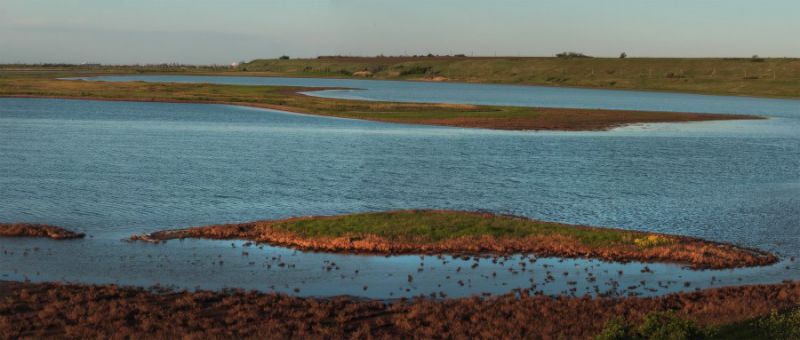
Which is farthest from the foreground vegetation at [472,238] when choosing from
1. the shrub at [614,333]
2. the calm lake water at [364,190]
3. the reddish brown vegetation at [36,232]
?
the shrub at [614,333]

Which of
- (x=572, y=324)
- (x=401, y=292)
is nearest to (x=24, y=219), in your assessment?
(x=401, y=292)

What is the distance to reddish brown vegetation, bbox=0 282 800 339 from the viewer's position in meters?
25.6

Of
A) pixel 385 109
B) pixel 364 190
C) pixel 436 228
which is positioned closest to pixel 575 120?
pixel 385 109

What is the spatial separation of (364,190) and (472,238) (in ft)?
53.4

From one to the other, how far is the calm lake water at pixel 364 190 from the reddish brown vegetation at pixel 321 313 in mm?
2347

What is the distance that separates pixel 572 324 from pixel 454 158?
47.8m

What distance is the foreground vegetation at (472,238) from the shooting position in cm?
3812

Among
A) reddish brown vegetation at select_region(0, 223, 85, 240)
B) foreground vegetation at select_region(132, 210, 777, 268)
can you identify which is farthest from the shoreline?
reddish brown vegetation at select_region(0, 223, 85, 240)

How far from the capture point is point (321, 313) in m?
27.6

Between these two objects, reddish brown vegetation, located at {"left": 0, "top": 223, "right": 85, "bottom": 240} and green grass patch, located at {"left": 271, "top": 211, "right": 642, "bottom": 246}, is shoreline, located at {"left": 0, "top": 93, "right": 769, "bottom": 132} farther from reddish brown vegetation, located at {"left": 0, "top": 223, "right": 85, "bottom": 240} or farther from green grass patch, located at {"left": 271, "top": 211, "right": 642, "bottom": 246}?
reddish brown vegetation, located at {"left": 0, "top": 223, "right": 85, "bottom": 240}

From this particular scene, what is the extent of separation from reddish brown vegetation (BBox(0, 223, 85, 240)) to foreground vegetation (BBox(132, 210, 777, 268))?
3190 mm

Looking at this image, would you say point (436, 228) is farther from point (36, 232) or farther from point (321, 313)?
point (36, 232)

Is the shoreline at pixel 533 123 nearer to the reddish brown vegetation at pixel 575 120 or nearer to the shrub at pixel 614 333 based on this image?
the reddish brown vegetation at pixel 575 120

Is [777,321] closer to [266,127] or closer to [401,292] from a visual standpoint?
[401,292]
